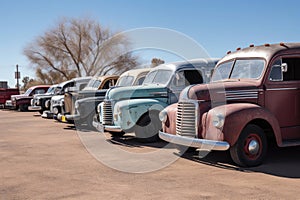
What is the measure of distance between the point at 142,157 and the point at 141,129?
69.6 inches

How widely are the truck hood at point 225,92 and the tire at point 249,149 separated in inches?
26.4

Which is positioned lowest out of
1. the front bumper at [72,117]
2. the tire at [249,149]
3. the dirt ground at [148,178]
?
the dirt ground at [148,178]

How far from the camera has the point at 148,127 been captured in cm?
911

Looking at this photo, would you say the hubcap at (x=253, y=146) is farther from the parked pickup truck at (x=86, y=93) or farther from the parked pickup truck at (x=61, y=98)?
the parked pickup truck at (x=61, y=98)

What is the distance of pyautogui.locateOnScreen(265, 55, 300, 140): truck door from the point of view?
678 cm

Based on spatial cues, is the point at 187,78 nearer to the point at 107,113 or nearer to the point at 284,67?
the point at 107,113

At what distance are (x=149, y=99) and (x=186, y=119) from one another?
2.66 meters

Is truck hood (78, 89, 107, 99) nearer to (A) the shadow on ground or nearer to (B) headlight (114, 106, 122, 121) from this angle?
(B) headlight (114, 106, 122, 121)

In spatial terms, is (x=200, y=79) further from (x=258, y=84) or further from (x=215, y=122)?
(x=215, y=122)

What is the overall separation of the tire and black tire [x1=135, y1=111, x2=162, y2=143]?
3.09m

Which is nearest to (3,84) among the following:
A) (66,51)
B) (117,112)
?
(66,51)

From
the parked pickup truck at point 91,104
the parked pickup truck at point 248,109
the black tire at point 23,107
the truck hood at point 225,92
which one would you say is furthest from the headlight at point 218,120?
the black tire at point 23,107

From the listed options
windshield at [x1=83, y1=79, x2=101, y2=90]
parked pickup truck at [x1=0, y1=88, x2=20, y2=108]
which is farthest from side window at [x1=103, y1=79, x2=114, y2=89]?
parked pickup truck at [x1=0, y1=88, x2=20, y2=108]

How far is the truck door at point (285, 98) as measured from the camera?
267 inches
